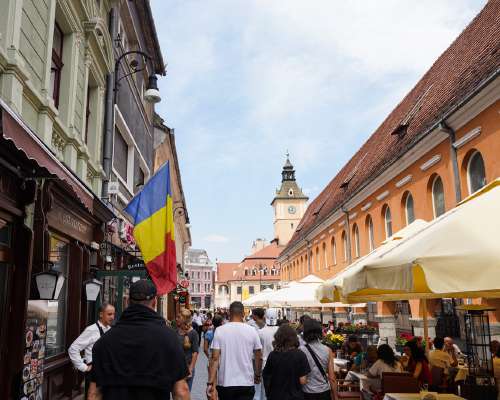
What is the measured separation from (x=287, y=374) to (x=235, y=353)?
680mm

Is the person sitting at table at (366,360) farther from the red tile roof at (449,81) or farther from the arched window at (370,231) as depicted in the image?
the arched window at (370,231)

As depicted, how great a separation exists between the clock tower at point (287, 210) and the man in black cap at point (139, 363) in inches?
3564

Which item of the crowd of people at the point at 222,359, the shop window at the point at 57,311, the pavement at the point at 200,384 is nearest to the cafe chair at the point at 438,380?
the crowd of people at the point at 222,359

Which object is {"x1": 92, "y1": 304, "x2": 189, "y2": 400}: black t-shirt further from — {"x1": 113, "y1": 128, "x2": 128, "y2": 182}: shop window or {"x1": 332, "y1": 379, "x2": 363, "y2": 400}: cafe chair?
{"x1": 113, "y1": 128, "x2": 128, "y2": 182}: shop window

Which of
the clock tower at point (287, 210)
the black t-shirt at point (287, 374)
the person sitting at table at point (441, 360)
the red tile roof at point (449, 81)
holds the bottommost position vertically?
the person sitting at table at point (441, 360)

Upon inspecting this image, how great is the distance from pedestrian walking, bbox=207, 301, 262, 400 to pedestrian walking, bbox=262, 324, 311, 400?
28cm

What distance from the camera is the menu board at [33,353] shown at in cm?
633

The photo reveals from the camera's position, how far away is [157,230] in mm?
9570

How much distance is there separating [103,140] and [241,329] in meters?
7.54

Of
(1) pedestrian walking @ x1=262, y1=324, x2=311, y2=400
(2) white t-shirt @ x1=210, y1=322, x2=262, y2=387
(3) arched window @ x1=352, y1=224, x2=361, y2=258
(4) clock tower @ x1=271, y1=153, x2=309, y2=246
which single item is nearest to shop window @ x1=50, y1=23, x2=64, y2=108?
(2) white t-shirt @ x1=210, y1=322, x2=262, y2=387

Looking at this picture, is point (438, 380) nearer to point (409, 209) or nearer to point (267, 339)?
point (267, 339)

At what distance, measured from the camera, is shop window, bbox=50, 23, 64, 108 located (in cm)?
925

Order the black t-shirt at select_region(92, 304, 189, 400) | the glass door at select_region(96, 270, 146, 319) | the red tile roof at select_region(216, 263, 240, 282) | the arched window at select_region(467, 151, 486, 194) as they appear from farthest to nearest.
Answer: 1. the red tile roof at select_region(216, 263, 240, 282)
2. the arched window at select_region(467, 151, 486, 194)
3. the glass door at select_region(96, 270, 146, 319)
4. the black t-shirt at select_region(92, 304, 189, 400)

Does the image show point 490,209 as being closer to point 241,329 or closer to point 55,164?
point 241,329
